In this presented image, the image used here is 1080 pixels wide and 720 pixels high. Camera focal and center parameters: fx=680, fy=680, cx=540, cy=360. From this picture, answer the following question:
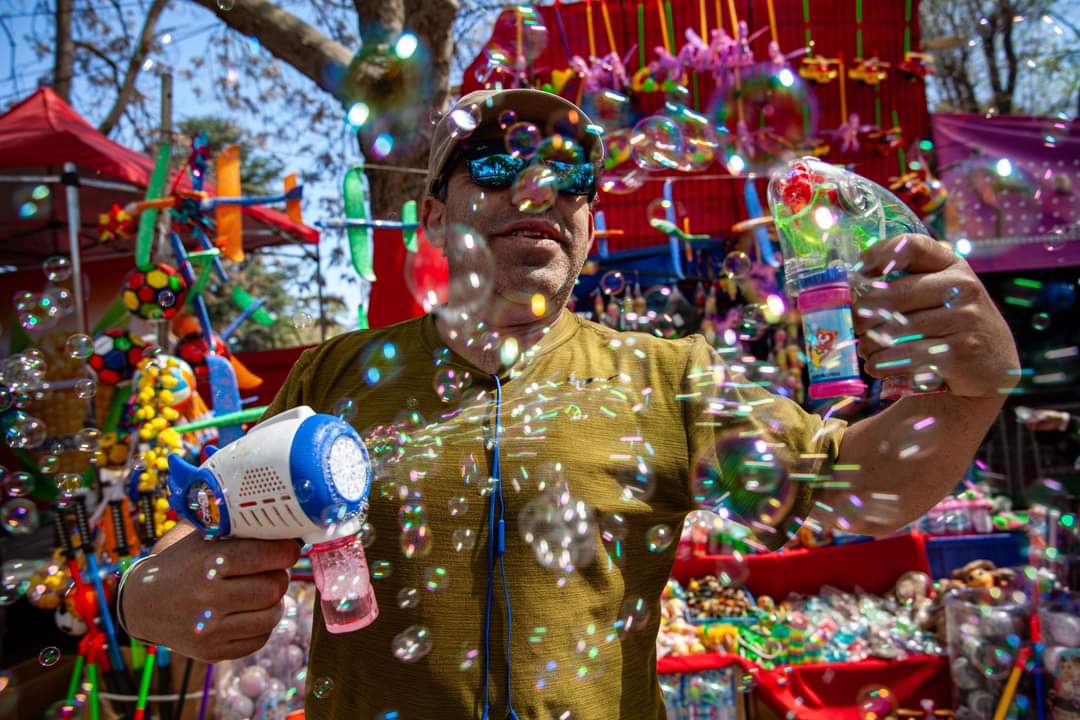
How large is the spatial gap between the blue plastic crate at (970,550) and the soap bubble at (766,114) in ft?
8.90

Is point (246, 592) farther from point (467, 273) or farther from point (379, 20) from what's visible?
point (379, 20)

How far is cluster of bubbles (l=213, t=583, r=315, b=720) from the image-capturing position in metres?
2.91

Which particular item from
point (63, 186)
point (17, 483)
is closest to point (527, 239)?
point (17, 483)

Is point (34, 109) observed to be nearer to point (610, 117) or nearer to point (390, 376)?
point (610, 117)

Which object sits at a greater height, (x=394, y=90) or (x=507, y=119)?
(x=394, y=90)

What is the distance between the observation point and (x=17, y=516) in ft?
6.48

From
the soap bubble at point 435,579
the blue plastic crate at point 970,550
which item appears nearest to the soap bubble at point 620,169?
the soap bubble at point 435,579

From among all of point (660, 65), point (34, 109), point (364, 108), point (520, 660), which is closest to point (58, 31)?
point (34, 109)

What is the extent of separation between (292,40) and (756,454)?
5.19m

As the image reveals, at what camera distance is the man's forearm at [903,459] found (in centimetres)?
107

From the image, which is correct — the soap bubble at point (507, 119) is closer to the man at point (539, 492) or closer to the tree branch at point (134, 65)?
the man at point (539, 492)

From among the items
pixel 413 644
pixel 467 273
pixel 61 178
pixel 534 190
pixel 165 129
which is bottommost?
pixel 413 644

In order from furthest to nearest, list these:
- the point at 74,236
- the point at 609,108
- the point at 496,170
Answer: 1. the point at 609,108
2. the point at 74,236
3. the point at 496,170

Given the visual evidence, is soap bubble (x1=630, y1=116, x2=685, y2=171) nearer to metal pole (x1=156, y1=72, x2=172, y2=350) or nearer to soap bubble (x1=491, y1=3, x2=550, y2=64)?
soap bubble (x1=491, y1=3, x2=550, y2=64)
